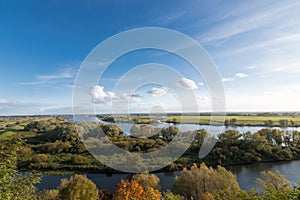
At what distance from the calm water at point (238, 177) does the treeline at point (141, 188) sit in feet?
16.0

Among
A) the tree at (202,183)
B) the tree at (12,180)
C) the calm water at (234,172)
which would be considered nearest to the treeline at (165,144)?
the calm water at (234,172)

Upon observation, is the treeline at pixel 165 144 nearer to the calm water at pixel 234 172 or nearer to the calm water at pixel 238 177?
the calm water at pixel 234 172

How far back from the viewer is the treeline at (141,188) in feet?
14.9

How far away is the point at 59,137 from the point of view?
3572 centimetres

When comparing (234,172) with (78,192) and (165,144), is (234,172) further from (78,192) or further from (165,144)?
(78,192)

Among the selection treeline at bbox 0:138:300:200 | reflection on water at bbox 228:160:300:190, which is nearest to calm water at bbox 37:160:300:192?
reflection on water at bbox 228:160:300:190

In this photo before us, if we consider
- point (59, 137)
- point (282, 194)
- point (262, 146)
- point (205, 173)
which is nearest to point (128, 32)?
point (282, 194)

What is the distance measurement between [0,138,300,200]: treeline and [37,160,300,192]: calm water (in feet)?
16.0

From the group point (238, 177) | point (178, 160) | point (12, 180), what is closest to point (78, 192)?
point (12, 180)

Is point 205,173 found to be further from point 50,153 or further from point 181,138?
point 50,153

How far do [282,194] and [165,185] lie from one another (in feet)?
49.1

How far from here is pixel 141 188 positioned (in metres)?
12.0

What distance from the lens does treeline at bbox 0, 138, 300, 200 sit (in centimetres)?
455

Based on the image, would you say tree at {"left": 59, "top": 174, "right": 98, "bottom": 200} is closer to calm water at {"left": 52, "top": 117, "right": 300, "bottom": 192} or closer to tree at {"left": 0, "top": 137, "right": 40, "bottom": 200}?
tree at {"left": 0, "top": 137, "right": 40, "bottom": 200}
